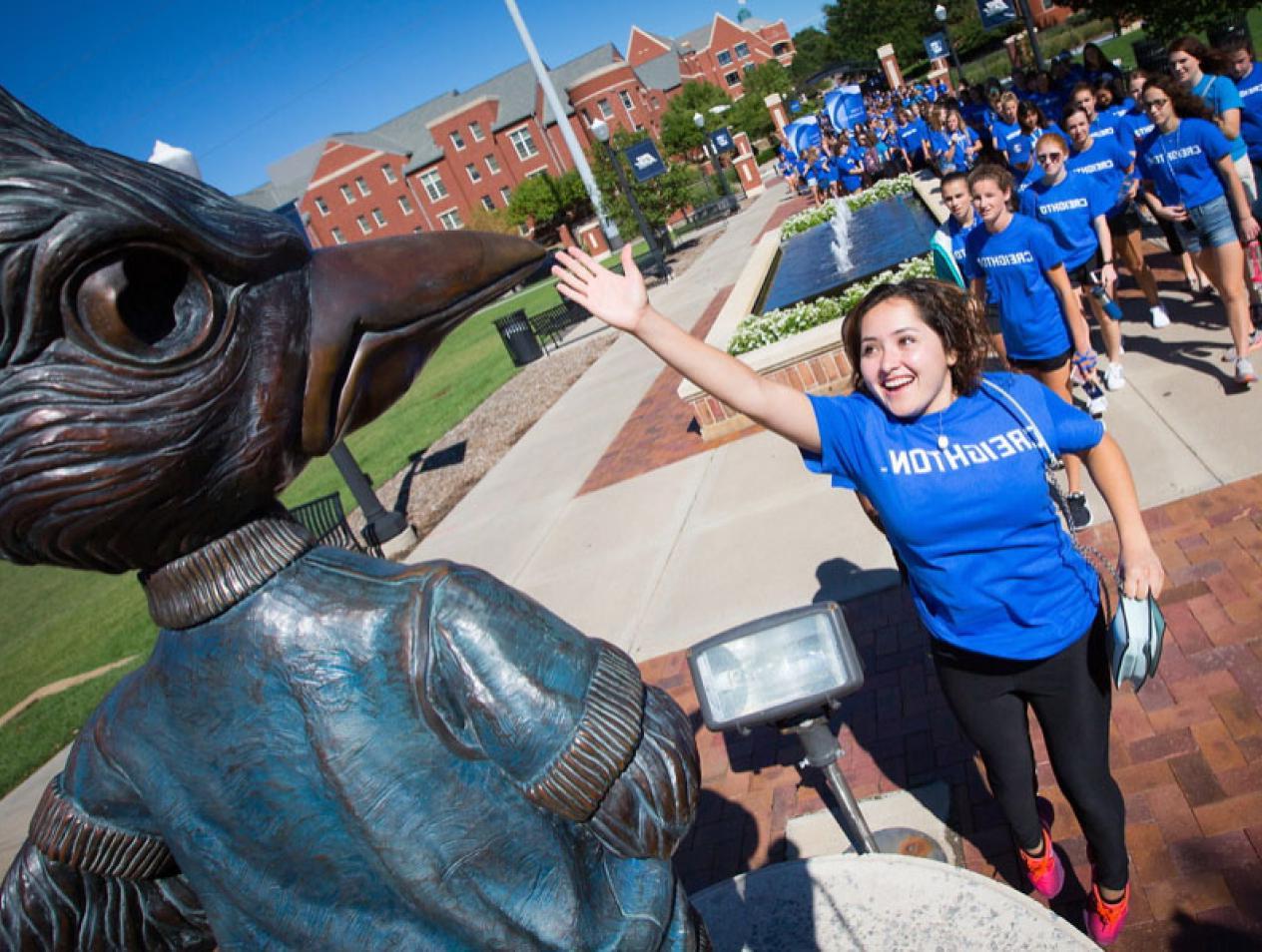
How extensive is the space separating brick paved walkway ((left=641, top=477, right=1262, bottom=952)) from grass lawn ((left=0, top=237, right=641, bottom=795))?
5496mm

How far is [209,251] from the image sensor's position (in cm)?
95

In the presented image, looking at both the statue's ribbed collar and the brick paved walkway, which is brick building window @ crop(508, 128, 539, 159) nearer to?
the brick paved walkway

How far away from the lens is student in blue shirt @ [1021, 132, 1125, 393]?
17.2 feet

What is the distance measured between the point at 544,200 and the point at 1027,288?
41.9m

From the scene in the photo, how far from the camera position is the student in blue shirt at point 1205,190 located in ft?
15.8

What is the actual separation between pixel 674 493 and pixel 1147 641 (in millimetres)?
4821

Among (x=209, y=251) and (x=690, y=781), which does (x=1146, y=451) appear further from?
(x=209, y=251)

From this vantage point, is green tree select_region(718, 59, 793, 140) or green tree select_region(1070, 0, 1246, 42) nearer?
green tree select_region(1070, 0, 1246, 42)

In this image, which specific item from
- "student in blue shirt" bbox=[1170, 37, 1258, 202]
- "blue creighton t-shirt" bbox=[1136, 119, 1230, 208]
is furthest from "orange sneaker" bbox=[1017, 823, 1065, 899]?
"student in blue shirt" bbox=[1170, 37, 1258, 202]

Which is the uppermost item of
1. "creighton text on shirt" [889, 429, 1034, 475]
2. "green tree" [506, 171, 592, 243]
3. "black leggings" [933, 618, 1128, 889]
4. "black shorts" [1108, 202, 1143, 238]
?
"green tree" [506, 171, 592, 243]

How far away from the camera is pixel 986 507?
84.4 inches

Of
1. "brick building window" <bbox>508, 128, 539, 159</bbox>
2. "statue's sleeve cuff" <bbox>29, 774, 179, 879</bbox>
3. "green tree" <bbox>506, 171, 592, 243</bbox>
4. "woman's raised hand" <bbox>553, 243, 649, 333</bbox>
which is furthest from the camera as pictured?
"brick building window" <bbox>508, 128, 539, 159</bbox>

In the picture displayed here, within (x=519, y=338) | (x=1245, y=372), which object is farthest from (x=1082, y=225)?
(x=519, y=338)

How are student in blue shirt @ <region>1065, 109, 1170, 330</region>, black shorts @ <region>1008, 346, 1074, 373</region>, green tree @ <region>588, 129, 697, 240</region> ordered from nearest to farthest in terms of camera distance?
1. black shorts @ <region>1008, 346, 1074, 373</region>
2. student in blue shirt @ <region>1065, 109, 1170, 330</region>
3. green tree @ <region>588, 129, 697, 240</region>
